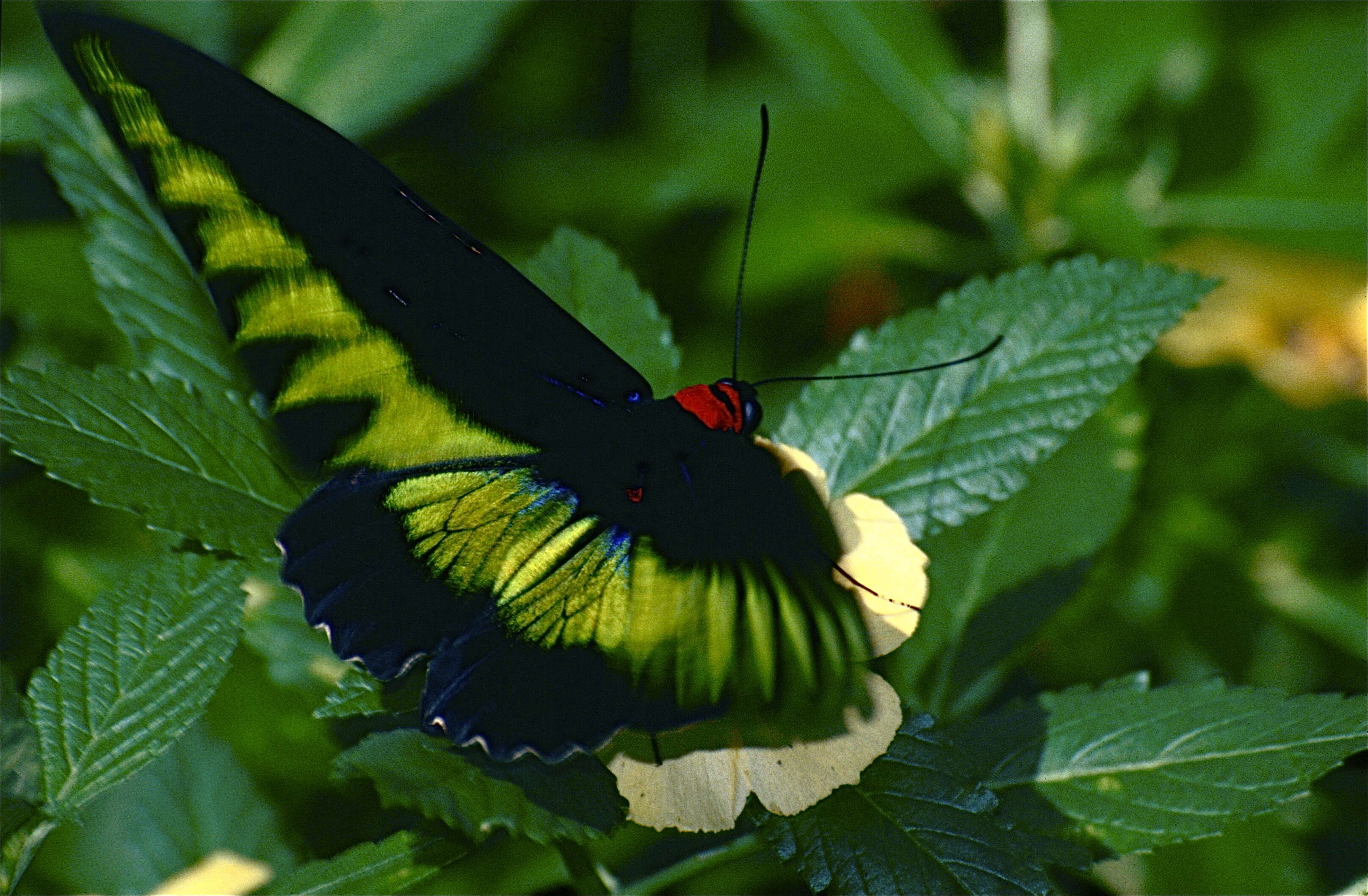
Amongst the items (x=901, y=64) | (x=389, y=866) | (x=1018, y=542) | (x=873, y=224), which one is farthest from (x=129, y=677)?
(x=901, y=64)

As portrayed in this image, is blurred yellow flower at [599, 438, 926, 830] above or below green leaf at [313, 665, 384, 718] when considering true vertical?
below

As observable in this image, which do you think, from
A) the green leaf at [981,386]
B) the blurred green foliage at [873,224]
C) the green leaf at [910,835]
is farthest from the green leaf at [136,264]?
the green leaf at [910,835]

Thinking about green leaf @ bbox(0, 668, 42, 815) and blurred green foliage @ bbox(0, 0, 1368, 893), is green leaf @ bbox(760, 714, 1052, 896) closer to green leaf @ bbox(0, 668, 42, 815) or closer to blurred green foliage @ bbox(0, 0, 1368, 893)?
blurred green foliage @ bbox(0, 0, 1368, 893)

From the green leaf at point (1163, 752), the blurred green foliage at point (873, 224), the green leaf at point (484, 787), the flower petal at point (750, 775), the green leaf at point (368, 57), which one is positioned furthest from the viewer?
the green leaf at point (368, 57)

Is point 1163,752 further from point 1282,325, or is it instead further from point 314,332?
point 1282,325

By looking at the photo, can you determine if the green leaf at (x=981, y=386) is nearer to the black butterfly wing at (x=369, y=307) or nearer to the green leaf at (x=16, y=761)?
the black butterfly wing at (x=369, y=307)

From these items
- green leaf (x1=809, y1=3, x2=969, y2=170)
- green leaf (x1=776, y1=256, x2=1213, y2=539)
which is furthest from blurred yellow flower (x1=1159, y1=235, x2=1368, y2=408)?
green leaf (x1=776, y1=256, x2=1213, y2=539)
